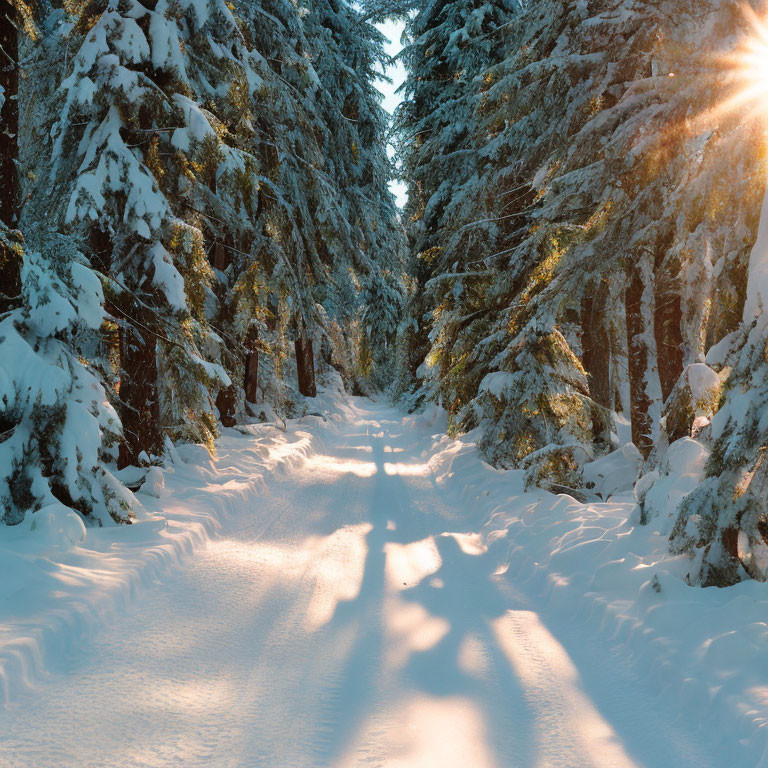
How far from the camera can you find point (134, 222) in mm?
7785

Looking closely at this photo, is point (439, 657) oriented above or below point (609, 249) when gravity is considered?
below

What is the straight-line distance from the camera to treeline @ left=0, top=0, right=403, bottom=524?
19.2ft

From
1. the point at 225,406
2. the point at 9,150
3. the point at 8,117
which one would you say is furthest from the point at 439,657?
the point at 225,406

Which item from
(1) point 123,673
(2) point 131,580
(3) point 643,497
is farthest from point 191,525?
(3) point 643,497

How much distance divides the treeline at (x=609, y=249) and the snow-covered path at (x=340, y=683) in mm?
1578

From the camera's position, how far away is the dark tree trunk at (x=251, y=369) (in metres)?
15.3

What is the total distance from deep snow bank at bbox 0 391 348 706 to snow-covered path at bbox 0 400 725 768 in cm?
16

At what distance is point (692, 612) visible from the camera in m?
4.10

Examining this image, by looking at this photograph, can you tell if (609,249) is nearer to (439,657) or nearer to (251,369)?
(439,657)

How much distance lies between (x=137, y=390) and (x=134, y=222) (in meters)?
2.42

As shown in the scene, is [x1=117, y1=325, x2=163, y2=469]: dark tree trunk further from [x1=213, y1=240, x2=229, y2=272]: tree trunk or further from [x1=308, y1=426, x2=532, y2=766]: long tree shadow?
[x1=213, y1=240, x2=229, y2=272]: tree trunk

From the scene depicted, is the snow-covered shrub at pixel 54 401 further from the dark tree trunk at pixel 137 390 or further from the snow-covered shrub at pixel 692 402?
the snow-covered shrub at pixel 692 402

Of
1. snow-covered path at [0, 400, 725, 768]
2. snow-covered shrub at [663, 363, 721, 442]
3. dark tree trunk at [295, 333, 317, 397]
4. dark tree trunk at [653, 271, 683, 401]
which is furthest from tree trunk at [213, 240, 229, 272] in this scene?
snow-covered shrub at [663, 363, 721, 442]

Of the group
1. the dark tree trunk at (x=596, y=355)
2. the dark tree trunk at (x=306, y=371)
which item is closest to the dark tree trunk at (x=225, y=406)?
the dark tree trunk at (x=596, y=355)
